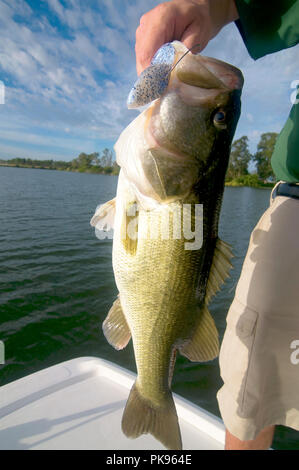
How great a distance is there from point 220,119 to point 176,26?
52 centimetres

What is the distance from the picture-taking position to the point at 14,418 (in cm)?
293

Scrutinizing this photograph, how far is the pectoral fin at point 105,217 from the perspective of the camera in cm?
179

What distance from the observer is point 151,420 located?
76.2 inches

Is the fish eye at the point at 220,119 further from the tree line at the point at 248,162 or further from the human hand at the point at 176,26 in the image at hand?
the tree line at the point at 248,162

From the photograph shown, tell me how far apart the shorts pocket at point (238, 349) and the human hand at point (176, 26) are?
5.62 ft

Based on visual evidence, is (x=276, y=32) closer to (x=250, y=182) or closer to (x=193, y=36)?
(x=193, y=36)

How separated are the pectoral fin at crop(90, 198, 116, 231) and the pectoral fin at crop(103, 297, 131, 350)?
1.64 feet

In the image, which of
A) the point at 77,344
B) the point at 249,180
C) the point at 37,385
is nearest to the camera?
the point at 37,385

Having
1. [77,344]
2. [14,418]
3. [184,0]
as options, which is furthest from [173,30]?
[77,344]

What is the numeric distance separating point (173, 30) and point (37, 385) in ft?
11.6

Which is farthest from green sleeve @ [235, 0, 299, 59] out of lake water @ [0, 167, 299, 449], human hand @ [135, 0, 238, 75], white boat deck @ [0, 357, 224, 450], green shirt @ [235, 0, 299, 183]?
white boat deck @ [0, 357, 224, 450]

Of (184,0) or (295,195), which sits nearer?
(184,0)

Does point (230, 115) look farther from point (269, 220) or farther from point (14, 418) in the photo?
point (14, 418)

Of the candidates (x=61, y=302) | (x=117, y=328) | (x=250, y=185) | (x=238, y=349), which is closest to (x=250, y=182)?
(x=250, y=185)
